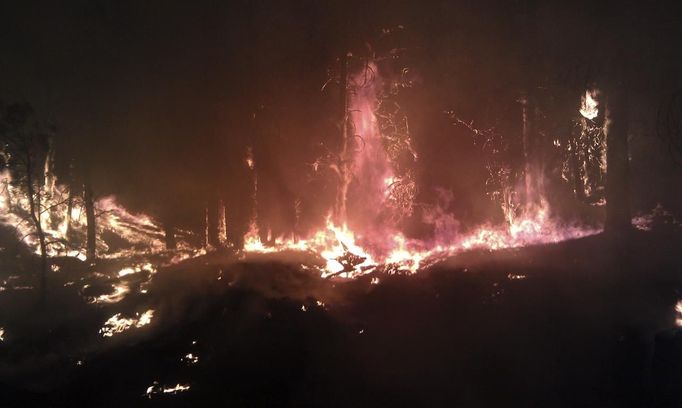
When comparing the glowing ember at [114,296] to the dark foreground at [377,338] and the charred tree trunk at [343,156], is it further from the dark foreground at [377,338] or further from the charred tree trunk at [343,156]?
the charred tree trunk at [343,156]

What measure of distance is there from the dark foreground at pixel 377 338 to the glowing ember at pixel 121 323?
30 centimetres

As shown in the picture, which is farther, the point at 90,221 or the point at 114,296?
the point at 90,221

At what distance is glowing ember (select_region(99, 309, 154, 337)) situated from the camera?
16.3 meters

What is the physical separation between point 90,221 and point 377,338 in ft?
59.5

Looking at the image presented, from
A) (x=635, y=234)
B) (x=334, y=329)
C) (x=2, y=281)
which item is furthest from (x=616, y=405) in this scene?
(x=2, y=281)

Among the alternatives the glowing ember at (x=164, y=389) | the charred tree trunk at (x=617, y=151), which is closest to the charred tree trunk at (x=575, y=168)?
the charred tree trunk at (x=617, y=151)

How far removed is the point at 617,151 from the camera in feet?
79.9

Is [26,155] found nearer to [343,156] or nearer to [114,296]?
[114,296]

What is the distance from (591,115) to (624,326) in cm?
1463

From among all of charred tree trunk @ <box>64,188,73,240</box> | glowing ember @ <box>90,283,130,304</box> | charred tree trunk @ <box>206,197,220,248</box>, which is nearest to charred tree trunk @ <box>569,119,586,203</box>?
charred tree trunk @ <box>206,197,220,248</box>

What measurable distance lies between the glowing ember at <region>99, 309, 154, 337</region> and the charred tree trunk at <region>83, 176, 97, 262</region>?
26.7ft

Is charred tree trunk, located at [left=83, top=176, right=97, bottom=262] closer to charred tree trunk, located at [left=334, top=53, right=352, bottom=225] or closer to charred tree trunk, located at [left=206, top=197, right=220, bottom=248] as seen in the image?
charred tree trunk, located at [left=206, top=197, right=220, bottom=248]


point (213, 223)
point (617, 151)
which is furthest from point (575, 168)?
point (213, 223)

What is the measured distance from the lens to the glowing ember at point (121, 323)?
16.3 m
